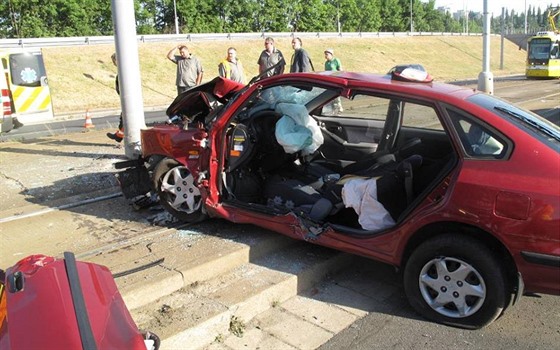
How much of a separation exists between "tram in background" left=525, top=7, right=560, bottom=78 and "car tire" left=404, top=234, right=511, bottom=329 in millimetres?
33135

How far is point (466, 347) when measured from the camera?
3.30 metres

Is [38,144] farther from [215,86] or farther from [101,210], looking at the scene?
[215,86]

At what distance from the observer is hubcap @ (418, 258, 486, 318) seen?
11.0 ft

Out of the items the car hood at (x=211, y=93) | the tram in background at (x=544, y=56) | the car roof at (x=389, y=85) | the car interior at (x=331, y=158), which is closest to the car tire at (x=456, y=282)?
the car interior at (x=331, y=158)

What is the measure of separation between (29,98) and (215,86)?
511 inches

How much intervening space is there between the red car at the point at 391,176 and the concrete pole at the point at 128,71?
2.14m

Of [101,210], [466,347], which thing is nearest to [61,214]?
[101,210]

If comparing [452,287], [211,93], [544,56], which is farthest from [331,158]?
[544,56]

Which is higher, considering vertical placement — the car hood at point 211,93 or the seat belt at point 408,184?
the car hood at point 211,93

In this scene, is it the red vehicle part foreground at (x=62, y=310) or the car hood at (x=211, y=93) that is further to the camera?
the car hood at (x=211, y=93)

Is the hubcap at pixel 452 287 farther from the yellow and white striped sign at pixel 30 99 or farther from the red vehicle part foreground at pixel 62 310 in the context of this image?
the yellow and white striped sign at pixel 30 99

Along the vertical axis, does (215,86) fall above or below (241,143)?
above

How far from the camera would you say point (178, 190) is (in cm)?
505

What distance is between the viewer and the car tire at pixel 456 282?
3.28m
